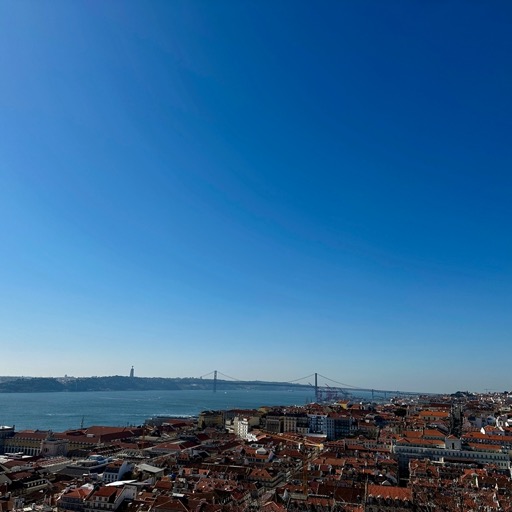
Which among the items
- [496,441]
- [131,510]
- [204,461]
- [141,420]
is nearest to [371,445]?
[496,441]

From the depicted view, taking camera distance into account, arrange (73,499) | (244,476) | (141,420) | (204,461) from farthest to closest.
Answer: (141,420)
(204,461)
(244,476)
(73,499)

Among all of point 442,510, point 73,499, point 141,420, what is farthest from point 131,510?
point 141,420

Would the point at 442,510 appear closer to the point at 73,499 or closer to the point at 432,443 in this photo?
the point at 73,499

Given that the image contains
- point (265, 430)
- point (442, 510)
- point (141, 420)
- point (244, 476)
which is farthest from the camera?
point (141, 420)

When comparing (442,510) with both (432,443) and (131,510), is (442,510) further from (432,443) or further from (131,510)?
(432,443)

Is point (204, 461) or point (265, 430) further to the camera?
point (265, 430)

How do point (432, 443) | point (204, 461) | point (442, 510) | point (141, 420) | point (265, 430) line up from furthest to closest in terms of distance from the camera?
point (141, 420), point (265, 430), point (432, 443), point (204, 461), point (442, 510)
